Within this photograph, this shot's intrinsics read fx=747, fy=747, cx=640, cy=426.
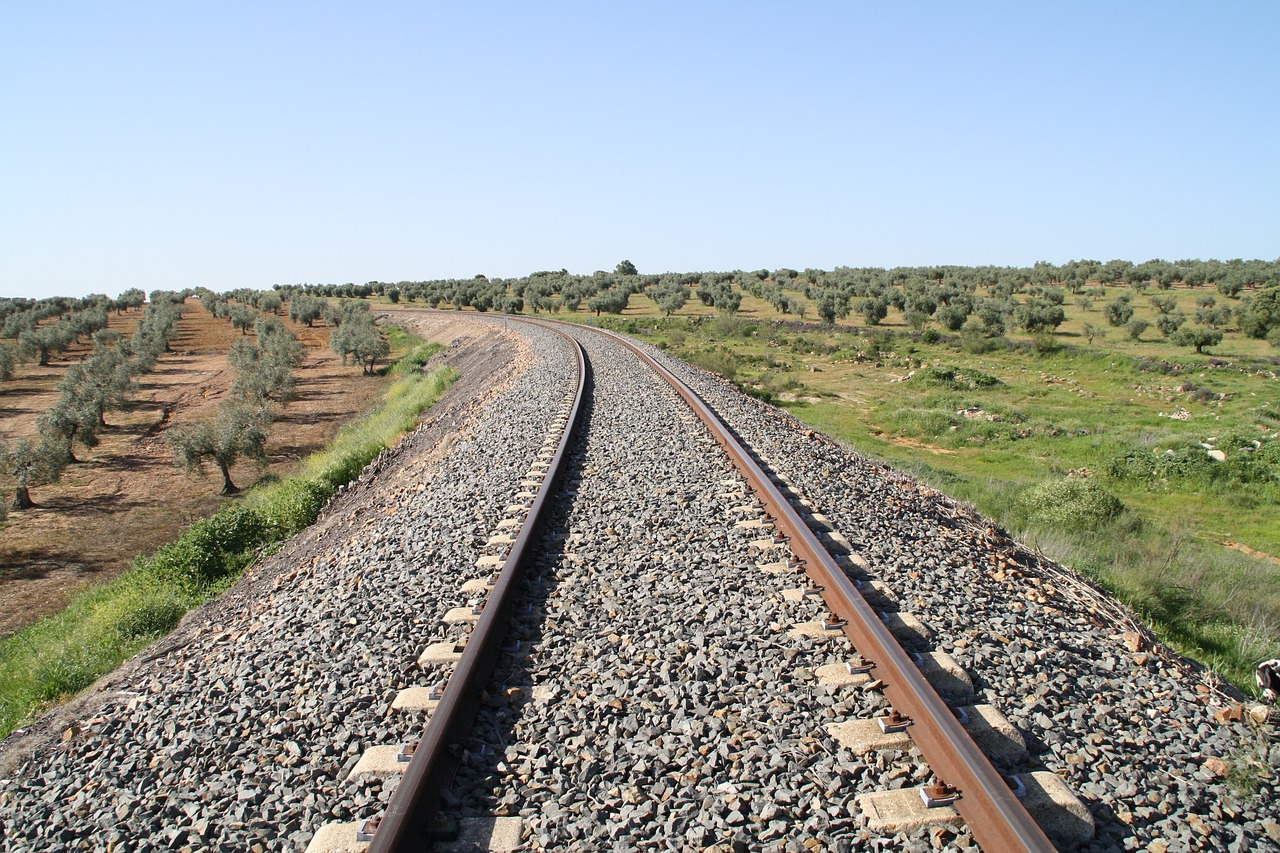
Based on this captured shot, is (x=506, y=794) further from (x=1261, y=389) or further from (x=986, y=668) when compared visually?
(x=1261, y=389)

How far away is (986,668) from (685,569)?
2.34 metres

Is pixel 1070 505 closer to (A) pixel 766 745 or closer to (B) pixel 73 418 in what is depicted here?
(A) pixel 766 745

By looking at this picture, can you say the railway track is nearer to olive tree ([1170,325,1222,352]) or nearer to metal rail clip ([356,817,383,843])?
metal rail clip ([356,817,383,843])

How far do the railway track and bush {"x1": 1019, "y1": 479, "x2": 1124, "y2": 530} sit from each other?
13.0 feet

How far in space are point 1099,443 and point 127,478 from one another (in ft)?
83.3

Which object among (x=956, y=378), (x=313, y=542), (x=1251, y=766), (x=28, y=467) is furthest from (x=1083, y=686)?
(x=956, y=378)

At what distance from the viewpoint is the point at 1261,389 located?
23047 millimetres

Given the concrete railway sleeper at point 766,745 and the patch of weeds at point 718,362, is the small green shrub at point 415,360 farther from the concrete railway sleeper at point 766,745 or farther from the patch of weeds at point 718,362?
the concrete railway sleeper at point 766,745

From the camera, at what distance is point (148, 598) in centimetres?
873

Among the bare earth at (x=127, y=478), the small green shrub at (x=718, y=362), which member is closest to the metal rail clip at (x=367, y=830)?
the bare earth at (x=127, y=478)

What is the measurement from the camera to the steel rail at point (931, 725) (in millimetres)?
3096

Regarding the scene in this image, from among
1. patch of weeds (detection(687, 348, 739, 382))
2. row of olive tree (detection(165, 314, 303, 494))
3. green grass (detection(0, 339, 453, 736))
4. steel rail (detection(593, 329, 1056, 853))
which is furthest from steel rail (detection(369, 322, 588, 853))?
patch of weeds (detection(687, 348, 739, 382))

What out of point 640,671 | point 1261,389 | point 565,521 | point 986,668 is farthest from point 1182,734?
point 1261,389

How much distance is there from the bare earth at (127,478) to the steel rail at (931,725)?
12.4 metres
